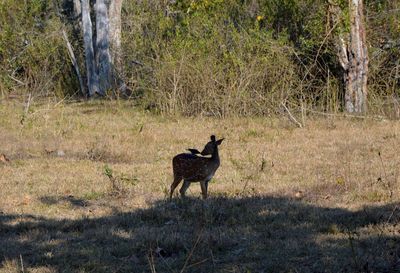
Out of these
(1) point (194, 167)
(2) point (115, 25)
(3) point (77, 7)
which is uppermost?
(3) point (77, 7)

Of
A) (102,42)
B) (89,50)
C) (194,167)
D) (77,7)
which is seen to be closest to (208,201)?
(194,167)

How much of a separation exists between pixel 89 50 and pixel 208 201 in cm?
1746

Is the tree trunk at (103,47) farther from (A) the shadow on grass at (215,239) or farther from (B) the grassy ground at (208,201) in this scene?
(A) the shadow on grass at (215,239)

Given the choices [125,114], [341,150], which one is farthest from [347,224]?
[125,114]

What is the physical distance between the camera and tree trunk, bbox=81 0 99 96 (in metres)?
25.5

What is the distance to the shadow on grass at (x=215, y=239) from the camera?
21.9ft

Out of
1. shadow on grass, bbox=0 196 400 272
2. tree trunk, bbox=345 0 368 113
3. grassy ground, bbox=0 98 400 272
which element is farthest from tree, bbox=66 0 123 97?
shadow on grass, bbox=0 196 400 272

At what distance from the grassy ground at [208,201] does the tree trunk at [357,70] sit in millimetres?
2042

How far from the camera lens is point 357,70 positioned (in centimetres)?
1780

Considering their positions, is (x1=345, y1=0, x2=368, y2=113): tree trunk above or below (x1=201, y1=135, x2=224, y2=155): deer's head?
above

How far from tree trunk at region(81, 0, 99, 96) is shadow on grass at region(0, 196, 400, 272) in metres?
17.1

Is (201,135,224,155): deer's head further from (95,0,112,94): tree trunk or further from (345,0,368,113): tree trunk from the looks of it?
(95,0,112,94): tree trunk

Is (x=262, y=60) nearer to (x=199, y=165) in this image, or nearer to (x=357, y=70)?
(x=357, y=70)

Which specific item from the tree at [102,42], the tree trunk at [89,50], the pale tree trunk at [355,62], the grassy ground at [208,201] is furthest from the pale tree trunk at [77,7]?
the pale tree trunk at [355,62]
